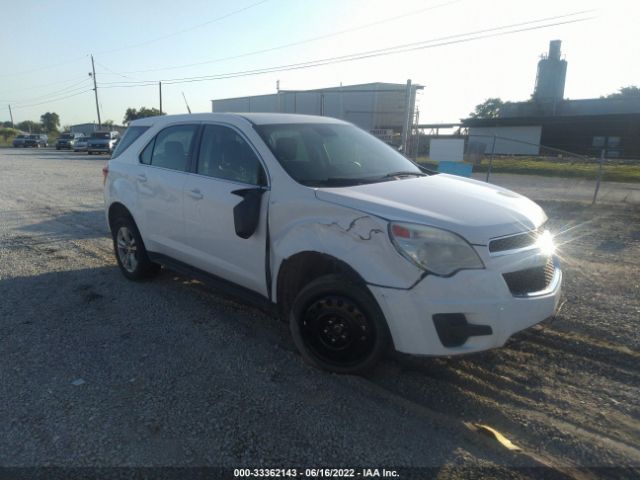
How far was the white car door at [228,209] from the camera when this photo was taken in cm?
367

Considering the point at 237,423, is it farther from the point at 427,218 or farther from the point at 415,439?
the point at 427,218

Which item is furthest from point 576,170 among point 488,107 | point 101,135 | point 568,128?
point 488,107

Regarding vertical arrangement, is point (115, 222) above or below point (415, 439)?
above

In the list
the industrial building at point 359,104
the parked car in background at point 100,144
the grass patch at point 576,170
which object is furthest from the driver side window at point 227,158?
the parked car in background at point 100,144

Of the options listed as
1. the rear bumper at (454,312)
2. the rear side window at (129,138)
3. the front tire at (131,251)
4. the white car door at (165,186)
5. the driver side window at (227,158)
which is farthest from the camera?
the rear side window at (129,138)

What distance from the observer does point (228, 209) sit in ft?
12.8

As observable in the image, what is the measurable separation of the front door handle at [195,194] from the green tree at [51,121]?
106 meters

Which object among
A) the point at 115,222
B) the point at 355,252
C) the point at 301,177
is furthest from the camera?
the point at 115,222

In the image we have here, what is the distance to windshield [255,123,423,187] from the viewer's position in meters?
3.68

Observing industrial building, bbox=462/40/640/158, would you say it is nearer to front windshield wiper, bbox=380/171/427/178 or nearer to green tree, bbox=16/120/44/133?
front windshield wiper, bbox=380/171/427/178

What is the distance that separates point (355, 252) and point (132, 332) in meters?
2.27

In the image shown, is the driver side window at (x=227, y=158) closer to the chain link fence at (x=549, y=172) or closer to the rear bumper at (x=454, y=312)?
the rear bumper at (x=454, y=312)

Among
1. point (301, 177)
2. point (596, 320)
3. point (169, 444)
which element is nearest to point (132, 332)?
point (169, 444)

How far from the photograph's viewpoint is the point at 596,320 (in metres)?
4.29
